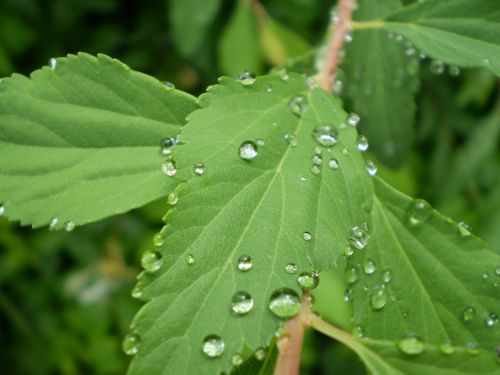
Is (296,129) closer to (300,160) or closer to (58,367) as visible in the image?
(300,160)

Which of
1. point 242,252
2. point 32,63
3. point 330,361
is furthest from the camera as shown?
point 330,361

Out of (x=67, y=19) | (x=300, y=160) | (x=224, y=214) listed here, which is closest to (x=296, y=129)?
(x=300, y=160)

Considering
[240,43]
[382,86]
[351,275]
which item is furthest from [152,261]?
[240,43]

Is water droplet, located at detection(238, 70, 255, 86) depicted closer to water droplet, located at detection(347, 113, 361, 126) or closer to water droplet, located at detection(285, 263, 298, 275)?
water droplet, located at detection(347, 113, 361, 126)

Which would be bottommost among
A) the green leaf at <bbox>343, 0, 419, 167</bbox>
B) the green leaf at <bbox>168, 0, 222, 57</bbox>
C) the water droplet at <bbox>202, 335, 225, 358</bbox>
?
the water droplet at <bbox>202, 335, 225, 358</bbox>

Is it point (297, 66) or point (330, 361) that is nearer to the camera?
point (297, 66)

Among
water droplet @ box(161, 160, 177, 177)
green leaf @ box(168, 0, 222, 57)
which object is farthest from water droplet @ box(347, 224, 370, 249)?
green leaf @ box(168, 0, 222, 57)
